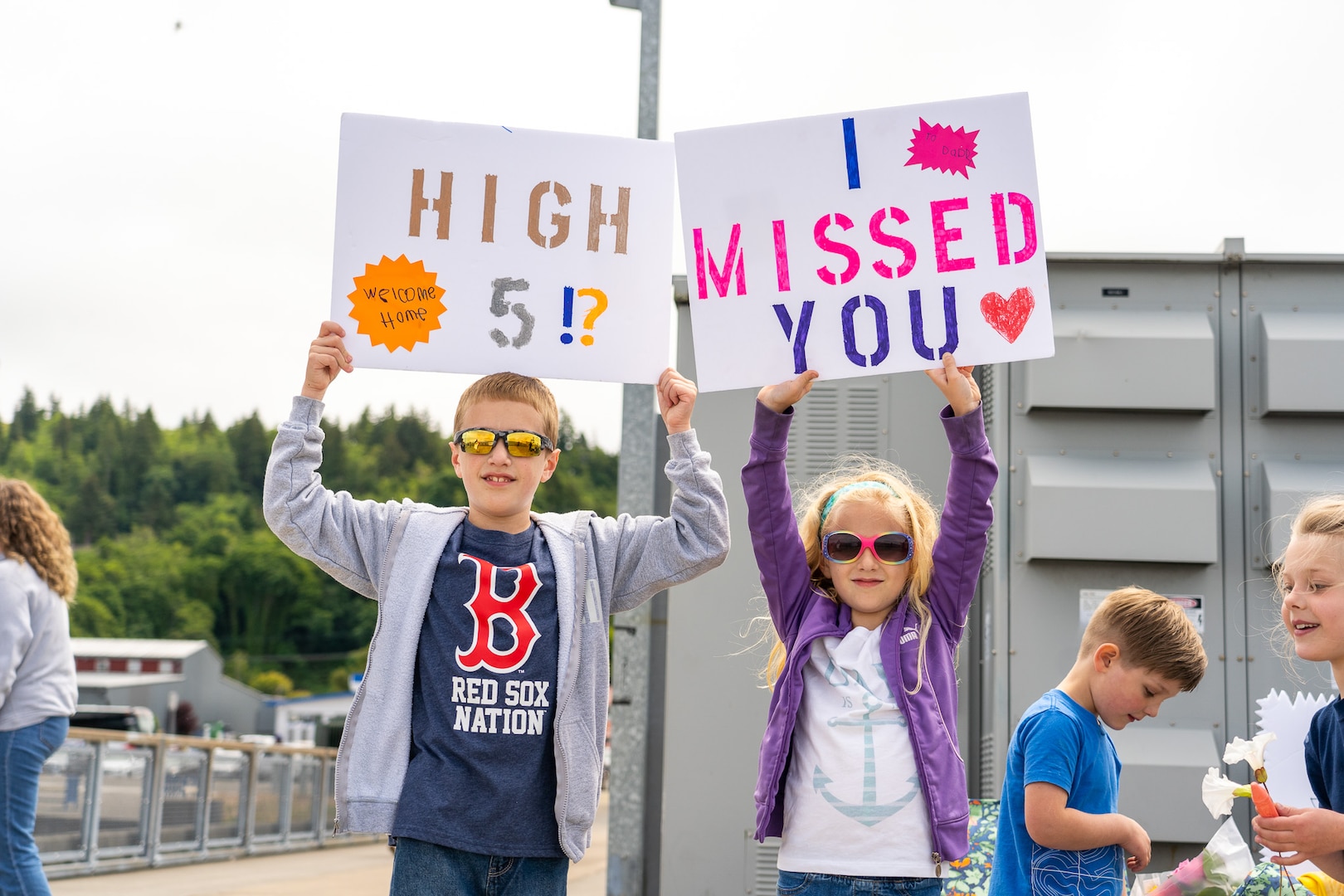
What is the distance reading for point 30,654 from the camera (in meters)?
5.16

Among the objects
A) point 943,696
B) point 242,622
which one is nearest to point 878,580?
point 943,696

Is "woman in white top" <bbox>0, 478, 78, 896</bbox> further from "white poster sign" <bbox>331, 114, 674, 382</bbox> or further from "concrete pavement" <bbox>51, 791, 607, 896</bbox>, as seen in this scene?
"concrete pavement" <bbox>51, 791, 607, 896</bbox>

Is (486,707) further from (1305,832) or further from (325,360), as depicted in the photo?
(1305,832)

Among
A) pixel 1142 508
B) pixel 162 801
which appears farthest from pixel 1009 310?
pixel 162 801

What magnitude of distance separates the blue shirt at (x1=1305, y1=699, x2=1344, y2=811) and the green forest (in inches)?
3547

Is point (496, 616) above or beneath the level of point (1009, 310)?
beneath

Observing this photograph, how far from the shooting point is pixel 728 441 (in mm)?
5734

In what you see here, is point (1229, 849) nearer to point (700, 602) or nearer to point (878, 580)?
point (878, 580)

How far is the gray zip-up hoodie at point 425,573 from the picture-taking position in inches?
114

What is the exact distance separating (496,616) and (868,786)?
940 mm

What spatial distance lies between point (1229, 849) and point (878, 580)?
1.05 meters

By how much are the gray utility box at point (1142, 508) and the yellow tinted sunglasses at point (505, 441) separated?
228cm

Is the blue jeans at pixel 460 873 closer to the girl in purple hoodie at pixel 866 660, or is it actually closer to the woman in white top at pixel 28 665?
the girl in purple hoodie at pixel 866 660

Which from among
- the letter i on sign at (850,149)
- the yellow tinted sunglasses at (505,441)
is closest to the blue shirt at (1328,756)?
the letter i on sign at (850,149)
